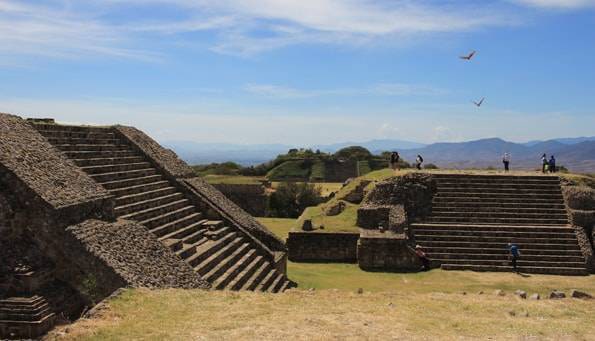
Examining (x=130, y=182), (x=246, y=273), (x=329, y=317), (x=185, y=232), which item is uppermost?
(x=130, y=182)

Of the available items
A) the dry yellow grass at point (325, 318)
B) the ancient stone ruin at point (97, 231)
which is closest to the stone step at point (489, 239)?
the ancient stone ruin at point (97, 231)

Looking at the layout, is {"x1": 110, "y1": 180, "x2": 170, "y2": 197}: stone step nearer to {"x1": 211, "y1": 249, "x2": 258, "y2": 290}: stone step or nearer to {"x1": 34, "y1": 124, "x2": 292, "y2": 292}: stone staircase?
{"x1": 34, "y1": 124, "x2": 292, "y2": 292}: stone staircase

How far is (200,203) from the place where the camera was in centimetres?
1798

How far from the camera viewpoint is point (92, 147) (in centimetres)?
1656

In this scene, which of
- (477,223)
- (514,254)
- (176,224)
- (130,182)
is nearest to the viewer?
(176,224)

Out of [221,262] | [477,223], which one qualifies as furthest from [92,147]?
[477,223]

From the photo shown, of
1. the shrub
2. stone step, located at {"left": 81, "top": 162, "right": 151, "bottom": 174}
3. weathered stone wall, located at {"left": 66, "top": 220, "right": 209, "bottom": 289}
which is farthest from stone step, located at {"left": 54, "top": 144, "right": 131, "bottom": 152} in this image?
the shrub

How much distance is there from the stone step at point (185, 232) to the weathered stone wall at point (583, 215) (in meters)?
13.4

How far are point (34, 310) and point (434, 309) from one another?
7402 millimetres

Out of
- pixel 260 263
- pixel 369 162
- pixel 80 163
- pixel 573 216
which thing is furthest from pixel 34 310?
pixel 369 162

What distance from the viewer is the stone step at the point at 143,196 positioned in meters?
14.5

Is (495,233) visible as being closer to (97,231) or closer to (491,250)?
(491,250)

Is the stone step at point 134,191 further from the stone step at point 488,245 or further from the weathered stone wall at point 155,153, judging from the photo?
the stone step at point 488,245

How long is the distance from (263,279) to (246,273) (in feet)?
2.48
